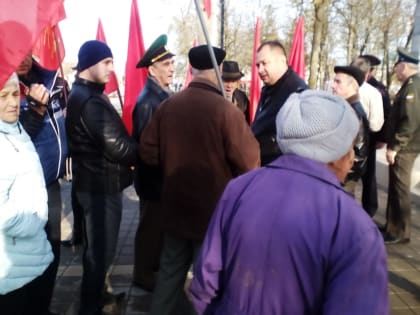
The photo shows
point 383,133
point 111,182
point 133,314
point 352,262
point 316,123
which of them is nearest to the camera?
point 352,262

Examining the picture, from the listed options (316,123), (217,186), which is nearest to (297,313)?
(316,123)

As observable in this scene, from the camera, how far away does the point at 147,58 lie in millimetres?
3947

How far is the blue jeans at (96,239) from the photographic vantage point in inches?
120

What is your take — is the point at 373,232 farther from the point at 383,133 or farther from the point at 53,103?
the point at 383,133

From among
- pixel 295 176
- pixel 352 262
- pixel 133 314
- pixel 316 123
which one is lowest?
pixel 133 314

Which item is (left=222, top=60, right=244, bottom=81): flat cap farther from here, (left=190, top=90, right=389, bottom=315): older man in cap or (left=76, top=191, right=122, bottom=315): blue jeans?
(left=190, top=90, right=389, bottom=315): older man in cap

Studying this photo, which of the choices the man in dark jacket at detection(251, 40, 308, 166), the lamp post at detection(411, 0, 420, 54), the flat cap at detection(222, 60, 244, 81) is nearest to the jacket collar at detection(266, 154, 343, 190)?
the man in dark jacket at detection(251, 40, 308, 166)

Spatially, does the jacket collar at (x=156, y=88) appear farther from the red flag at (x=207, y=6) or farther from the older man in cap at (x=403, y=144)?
the red flag at (x=207, y=6)

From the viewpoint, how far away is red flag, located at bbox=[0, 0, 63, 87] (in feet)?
6.39

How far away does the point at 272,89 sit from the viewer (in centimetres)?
381

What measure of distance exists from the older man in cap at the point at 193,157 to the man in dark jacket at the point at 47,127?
0.65 m

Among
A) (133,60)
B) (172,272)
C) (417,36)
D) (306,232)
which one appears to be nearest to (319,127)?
(306,232)

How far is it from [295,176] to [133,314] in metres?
2.46

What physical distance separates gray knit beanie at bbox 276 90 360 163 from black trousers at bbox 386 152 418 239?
3768 mm
